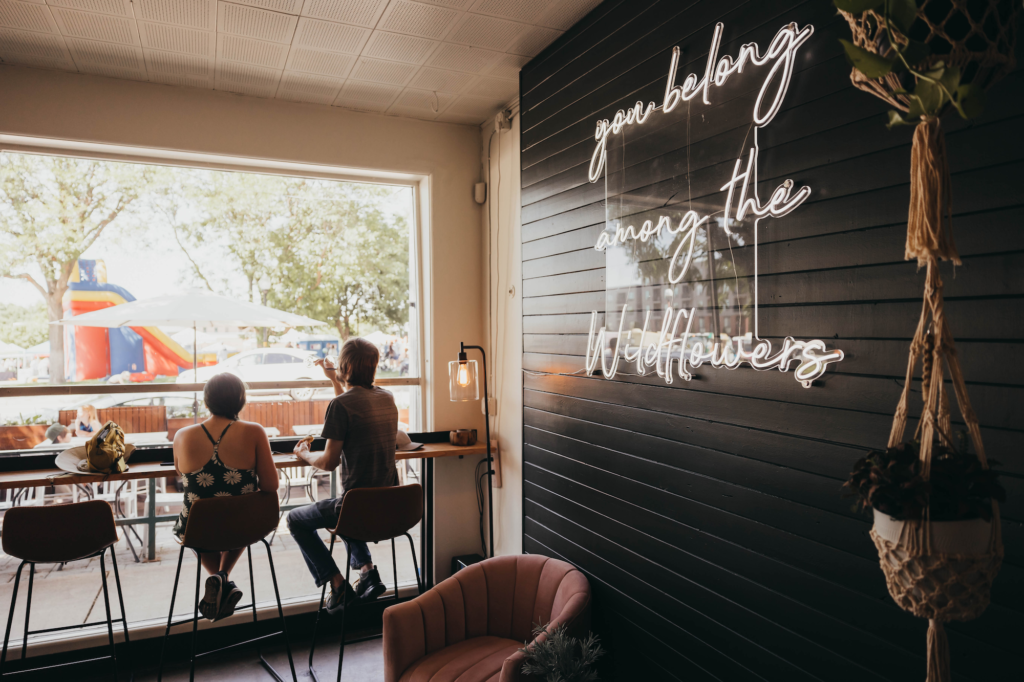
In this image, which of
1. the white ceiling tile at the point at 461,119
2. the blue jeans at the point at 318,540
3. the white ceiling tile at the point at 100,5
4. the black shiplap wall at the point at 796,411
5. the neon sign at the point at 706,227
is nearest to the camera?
the black shiplap wall at the point at 796,411

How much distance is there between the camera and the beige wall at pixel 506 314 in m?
3.94

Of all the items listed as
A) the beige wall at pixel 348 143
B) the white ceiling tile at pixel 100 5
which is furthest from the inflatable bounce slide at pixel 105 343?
the white ceiling tile at pixel 100 5

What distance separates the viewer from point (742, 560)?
2.04 meters

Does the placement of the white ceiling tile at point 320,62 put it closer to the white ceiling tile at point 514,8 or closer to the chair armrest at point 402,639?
the white ceiling tile at point 514,8

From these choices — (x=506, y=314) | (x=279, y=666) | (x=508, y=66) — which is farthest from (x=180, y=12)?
(x=279, y=666)

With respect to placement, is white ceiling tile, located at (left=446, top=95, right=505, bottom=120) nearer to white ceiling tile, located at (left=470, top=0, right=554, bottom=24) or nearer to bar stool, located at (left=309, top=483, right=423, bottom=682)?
white ceiling tile, located at (left=470, top=0, right=554, bottom=24)

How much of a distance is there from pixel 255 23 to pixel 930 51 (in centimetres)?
292

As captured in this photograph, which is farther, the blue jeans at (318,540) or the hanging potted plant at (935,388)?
the blue jeans at (318,540)

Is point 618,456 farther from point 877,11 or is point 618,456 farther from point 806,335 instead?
point 877,11

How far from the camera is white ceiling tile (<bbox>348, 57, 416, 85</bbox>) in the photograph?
136 inches

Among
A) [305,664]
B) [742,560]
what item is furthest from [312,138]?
[742,560]

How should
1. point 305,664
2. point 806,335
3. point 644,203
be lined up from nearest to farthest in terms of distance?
point 806,335
point 644,203
point 305,664

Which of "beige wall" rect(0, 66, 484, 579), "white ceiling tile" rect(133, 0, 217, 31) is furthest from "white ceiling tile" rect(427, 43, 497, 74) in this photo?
"white ceiling tile" rect(133, 0, 217, 31)

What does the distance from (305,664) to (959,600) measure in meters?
3.40
